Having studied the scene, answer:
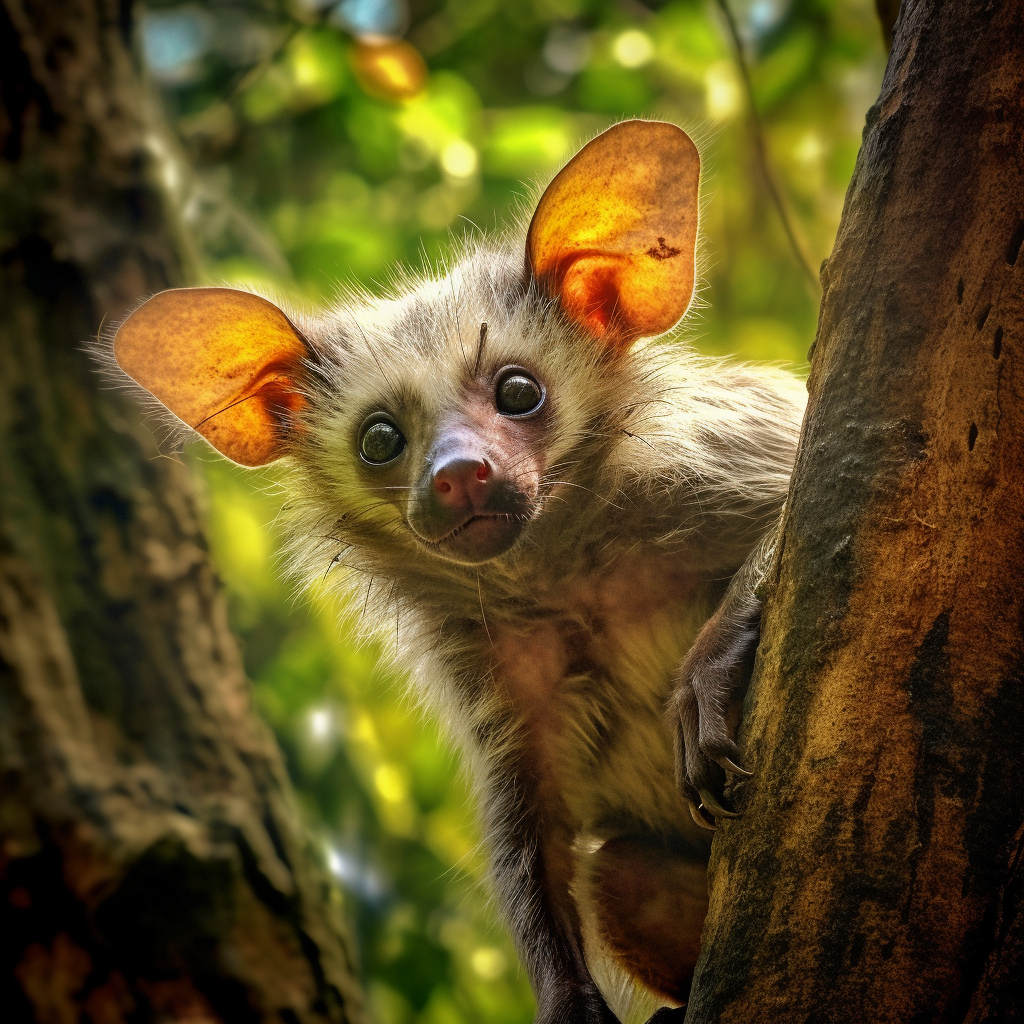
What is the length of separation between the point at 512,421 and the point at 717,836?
116 centimetres

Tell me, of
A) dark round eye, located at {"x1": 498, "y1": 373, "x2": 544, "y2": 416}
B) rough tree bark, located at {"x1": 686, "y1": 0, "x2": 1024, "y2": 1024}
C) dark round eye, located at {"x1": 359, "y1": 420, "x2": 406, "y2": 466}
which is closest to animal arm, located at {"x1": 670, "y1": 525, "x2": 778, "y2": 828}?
rough tree bark, located at {"x1": 686, "y1": 0, "x2": 1024, "y2": 1024}

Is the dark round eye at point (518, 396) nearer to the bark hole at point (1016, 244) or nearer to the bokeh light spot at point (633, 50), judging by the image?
the bark hole at point (1016, 244)

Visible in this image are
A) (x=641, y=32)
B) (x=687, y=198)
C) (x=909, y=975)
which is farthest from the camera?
(x=641, y=32)

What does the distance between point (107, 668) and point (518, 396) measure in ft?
4.08

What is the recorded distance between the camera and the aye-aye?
234cm

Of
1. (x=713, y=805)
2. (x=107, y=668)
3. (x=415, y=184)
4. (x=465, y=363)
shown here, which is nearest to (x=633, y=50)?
(x=415, y=184)

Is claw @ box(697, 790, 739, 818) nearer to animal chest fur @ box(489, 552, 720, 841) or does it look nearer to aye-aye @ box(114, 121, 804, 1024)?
aye-aye @ box(114, 121, 804, 1024)

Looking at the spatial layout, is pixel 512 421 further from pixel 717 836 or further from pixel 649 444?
pixel 717 836

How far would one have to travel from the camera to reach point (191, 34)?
181 inches

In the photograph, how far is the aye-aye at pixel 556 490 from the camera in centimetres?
234

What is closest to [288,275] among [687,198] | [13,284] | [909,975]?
[13,284]

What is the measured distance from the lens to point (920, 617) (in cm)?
151

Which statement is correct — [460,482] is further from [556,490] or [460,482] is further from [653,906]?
[653,906]

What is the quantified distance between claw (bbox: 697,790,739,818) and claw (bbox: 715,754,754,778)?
0.19ft
